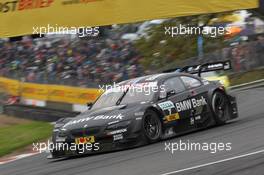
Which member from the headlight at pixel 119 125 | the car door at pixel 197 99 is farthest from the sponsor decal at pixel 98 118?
the car door at pixel 197 99

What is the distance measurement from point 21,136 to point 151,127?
4.71 metres

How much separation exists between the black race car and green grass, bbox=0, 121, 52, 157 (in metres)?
2.53

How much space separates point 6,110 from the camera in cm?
2083

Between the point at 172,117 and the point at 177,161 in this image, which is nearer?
the point at 177,161

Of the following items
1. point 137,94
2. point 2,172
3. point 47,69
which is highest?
point 47,69

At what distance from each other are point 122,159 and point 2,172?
79.4 inches

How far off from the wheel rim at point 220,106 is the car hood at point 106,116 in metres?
1.92

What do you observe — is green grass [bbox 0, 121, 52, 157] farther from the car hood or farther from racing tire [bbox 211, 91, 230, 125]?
racing tire [bbox 211, 91, 230, 125]

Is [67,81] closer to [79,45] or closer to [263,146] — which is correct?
[79,45]

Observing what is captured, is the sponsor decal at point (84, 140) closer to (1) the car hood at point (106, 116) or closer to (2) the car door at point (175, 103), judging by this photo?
(1) the car hood at point (106, 116)

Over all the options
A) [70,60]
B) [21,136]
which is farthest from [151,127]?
[70,60]

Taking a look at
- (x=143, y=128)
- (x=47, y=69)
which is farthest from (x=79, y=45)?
(x=143, y=128)

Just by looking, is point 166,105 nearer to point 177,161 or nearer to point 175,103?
point 175,103

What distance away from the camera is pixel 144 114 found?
34.3ft
